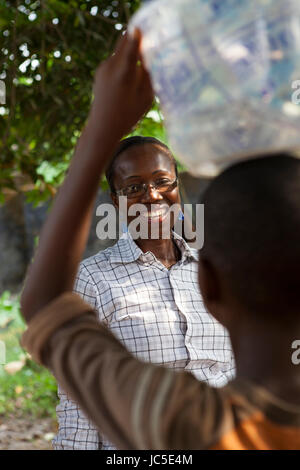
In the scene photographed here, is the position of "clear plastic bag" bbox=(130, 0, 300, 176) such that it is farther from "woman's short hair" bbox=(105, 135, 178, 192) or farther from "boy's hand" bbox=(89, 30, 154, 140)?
"woman's short hair" bbox=(105, 135, 178, 192)

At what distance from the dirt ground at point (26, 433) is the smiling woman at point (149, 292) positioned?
9.89ft

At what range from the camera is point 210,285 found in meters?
1.01

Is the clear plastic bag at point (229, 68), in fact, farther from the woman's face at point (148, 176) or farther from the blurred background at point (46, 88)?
the blurred background at point (46, 88)

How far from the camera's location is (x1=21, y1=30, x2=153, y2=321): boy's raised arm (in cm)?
103

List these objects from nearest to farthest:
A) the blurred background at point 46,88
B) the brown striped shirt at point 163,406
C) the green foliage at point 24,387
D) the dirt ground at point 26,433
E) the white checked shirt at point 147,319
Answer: the brown striped shirt at point 163,406 < the white checked shirt at point 147,319 < the blurred background at point 46,88 < the dirt ground at point 26,433 < the green foliage at point 24,387

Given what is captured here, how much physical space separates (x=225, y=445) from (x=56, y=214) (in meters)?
0.43

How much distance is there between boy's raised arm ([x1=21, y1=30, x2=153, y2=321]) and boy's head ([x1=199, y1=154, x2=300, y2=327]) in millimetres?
183

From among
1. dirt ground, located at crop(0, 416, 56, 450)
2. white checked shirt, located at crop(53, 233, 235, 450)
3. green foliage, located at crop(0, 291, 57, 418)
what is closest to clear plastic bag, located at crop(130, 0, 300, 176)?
white checked shirt, located at crop(53, 233, 235, 450)

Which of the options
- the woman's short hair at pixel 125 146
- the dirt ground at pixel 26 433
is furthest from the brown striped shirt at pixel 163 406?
the dirt ground at pixel 26 433

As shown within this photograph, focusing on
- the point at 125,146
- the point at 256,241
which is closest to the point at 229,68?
the point at 256,241

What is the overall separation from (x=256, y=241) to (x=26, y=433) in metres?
4.68

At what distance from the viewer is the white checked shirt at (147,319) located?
81.9 inches
